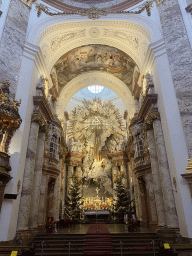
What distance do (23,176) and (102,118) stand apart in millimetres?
14966

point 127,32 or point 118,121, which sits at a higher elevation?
point 127,32

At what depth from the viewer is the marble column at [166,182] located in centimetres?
860

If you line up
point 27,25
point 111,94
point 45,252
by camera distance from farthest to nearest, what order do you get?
point 111,94 < point 27,25 < point 45,252

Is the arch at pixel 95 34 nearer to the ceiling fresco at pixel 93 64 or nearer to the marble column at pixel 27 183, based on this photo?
the ceiling fresco at pixel 93 64

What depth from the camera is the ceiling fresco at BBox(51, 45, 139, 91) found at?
54.7 ft

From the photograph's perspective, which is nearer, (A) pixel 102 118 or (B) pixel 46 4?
(B) pixel 46 4

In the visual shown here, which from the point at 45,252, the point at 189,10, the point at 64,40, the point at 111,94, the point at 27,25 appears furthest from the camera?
the point at 111,94

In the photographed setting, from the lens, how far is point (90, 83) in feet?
66.5

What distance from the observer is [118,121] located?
23.2 m

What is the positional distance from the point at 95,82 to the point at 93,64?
2.24 m

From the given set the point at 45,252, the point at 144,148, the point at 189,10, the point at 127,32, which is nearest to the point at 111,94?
the point at 127,32

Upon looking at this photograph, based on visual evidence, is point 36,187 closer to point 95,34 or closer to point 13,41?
point 13,41

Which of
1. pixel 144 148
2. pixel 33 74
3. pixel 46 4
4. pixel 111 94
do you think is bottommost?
pixel 144 148

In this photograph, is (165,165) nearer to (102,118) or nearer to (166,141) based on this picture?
(166,141)
